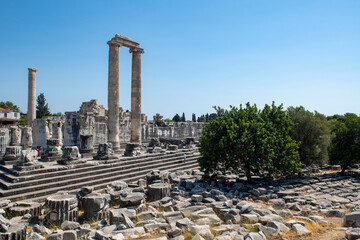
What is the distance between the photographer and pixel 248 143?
495 inches

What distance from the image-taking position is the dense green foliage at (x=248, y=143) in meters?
12.6

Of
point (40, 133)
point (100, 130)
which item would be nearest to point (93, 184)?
point (40, 133)

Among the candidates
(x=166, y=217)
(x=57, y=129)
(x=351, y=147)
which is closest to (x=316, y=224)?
(x=166, y=217)

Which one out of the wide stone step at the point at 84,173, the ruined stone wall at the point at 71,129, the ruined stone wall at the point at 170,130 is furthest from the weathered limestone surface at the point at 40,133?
the ruined stone wall at the point at 170,130

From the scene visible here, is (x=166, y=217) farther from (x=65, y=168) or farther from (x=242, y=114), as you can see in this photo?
(x=242, y=114)

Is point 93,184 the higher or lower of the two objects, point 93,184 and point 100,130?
the lower

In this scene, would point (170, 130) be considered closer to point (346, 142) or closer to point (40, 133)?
point (40, 133)

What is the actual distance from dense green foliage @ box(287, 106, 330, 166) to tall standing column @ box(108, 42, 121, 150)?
39.9 feet

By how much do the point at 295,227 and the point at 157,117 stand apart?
28431 millimetres

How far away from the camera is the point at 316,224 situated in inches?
308

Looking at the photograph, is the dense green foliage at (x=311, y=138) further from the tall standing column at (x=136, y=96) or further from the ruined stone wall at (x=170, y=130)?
the ruined stone wall at (x=170, y=130)

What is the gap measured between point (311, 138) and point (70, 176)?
14491 millimetres

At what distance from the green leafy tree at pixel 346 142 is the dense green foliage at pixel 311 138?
2491mm

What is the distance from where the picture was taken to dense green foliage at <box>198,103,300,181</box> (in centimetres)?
1262
